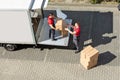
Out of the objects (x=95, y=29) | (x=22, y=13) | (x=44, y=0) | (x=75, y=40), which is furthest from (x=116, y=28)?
(x=22, y=13)

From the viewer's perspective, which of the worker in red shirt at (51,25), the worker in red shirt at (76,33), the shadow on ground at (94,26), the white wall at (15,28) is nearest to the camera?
the white wall at (15,28)

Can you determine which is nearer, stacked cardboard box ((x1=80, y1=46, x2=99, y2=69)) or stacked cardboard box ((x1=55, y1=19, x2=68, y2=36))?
stacked cardboard box ((x1=80, y1=46, x2=99, y2=69))

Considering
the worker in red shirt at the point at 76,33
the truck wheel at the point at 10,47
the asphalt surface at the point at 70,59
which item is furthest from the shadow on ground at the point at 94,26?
the truck wheel at the point at 10,47

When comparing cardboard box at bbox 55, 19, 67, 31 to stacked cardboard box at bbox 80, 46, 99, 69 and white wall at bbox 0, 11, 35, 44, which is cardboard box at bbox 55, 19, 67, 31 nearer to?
white wall at bbox 0, 11, 35, 44

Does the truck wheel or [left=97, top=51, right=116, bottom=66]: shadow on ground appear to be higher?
the truck wheel

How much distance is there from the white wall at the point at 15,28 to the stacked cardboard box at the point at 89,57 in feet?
8.91

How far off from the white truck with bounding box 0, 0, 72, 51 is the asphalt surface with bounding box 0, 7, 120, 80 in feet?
2.13

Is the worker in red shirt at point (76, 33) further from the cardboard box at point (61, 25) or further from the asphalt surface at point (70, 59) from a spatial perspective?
the asphalt surface at point (70, 59)

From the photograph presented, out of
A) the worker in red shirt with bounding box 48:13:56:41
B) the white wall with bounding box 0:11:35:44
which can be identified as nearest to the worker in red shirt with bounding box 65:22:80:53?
the worker in red shirt with bounding box 48:13:56:41

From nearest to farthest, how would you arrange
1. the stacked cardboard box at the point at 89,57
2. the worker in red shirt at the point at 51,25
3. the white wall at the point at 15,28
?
1. the stacked cardboard box at the point at 89,57
2. the white wall at the point at 15,28
3. the worker in red shirt at the point at 51,25

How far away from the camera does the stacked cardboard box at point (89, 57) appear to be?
14.2m

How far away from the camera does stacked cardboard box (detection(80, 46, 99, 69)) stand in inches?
557

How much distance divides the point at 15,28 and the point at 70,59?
10.5 feet

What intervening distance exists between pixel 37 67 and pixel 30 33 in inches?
69.1
